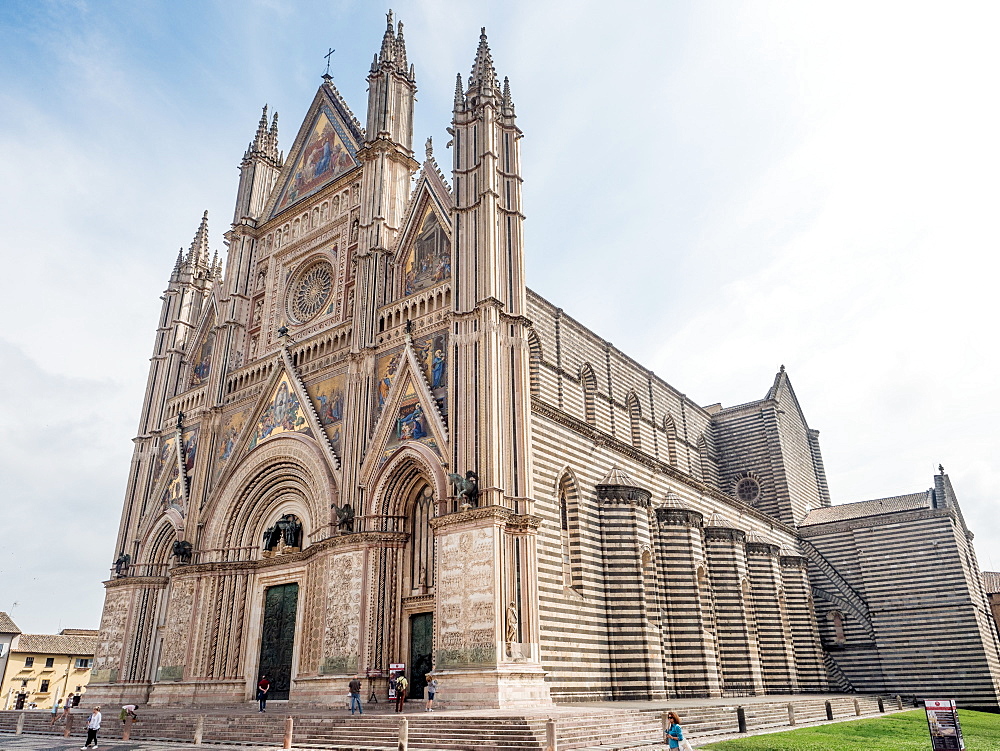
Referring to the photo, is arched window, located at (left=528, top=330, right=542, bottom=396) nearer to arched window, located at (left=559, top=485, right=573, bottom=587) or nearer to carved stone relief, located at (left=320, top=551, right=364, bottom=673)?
arched window, located at (left=559, top=485, right=573, bottom=587)

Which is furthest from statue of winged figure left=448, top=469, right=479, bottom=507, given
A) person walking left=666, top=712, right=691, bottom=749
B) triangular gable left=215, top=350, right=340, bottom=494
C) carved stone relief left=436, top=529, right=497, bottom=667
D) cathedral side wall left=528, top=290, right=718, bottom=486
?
person walking left=666, top=712, right=691, bottom=749

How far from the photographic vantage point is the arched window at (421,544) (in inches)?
792

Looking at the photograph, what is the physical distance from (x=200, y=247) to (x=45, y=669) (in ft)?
96.2

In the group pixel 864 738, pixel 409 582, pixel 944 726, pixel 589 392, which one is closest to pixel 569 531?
pixel 409 582

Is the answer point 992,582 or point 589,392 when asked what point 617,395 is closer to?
point 589,392

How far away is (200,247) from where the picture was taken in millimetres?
33750

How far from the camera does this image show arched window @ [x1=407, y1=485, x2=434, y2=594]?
2011 centimetres

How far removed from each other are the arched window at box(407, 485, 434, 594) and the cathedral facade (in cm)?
6

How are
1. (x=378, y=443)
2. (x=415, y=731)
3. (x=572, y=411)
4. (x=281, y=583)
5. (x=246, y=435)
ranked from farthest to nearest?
(x=572, y=411) < (x=246, y=435) < (x=281, y=583) < (x=378, y=443) < (x=415, y=731)

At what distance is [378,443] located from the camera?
21172 mm

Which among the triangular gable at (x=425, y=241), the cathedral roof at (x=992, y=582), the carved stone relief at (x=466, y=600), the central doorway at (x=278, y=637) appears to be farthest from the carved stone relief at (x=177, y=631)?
the cathedral roof at (x=992, y=582)

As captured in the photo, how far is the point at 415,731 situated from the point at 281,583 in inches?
426

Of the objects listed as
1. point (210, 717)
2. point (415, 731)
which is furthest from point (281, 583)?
point (415, 731)

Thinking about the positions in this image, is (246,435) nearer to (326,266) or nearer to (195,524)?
(195,524)
